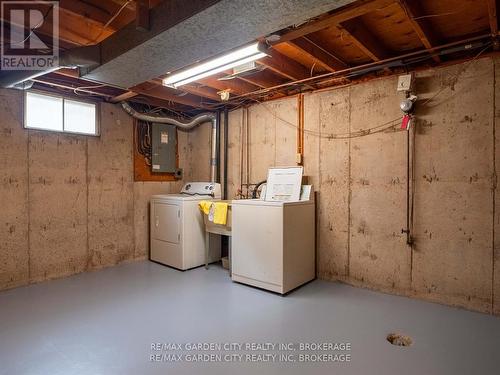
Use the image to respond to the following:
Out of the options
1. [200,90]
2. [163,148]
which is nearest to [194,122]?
[163,148]

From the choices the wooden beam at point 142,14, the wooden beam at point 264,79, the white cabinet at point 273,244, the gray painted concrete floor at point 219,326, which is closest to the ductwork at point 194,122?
the wooden beam at point 264,79

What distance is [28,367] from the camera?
1.86 metres

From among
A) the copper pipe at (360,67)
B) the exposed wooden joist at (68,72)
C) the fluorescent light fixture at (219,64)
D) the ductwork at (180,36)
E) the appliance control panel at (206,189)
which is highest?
the copper pipe at (360,67)

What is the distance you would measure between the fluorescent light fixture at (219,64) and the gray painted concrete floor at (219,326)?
221cm

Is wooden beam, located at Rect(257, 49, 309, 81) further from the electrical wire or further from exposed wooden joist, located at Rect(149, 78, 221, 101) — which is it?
the electrical wire

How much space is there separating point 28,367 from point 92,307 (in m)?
0.88

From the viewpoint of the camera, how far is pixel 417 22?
219 cm

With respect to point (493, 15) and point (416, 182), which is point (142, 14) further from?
point (416, 182)

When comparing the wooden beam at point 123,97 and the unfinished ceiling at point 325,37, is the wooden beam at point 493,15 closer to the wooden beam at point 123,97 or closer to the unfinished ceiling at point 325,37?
the unfinished ceiling at point 325,37

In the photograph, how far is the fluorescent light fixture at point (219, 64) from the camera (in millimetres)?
2338

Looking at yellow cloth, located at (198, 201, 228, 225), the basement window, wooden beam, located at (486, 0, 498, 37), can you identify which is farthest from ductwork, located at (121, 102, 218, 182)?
wooden beam, located at (486, 0, 498, 37)

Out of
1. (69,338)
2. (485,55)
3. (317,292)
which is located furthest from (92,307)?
(485,55)

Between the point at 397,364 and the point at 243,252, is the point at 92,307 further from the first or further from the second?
the point at 397,364

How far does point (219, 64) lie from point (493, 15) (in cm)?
204
